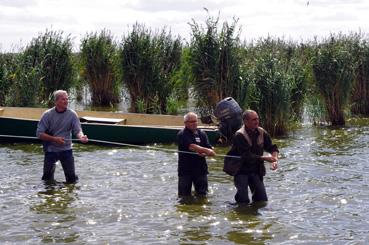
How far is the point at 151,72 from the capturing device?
2239cm

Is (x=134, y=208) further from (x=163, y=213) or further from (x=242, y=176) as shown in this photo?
(x=242, y=176)

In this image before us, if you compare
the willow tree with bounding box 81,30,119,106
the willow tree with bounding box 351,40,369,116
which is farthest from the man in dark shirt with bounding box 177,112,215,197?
the willow tree with bounding box 81,30,119,106

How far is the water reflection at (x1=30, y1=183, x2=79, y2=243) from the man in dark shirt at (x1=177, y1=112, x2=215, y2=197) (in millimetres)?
1853

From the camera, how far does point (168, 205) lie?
401 inches

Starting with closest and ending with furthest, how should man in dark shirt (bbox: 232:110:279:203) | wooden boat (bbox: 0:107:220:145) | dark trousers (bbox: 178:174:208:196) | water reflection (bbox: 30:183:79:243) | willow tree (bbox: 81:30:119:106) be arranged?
water reflection (bbox: 30:183:79:243), man in dark shirt (bbox: 232:110:279:203), dark trousers (bbox: 178:174:208:196), wooden boat (bbox: 0:107:220:145), willow tree (bbox: 81:30:119:106)

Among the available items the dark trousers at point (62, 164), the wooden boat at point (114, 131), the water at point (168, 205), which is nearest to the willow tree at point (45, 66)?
the wooden boat at point (114, 131)

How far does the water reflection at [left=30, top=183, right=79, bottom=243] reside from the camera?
336 inches

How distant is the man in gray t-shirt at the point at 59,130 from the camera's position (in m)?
11.0

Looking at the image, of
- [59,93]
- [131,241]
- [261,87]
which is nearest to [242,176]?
[131,241]

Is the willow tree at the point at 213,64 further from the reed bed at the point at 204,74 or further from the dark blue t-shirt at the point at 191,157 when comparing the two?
the dark blue t-shirt at the point at 191,157

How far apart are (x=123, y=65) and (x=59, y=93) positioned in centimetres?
1231

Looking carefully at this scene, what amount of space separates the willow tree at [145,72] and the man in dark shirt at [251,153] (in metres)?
12.1

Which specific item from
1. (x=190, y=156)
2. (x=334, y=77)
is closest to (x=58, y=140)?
(x=190, y=156)

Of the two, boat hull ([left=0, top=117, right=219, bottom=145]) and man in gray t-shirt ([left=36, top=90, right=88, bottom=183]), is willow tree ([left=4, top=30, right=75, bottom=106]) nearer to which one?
boat hull ([left=0, top=117, right=219, bottom=145])
